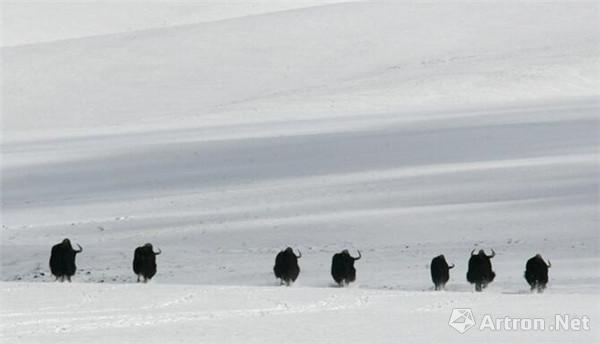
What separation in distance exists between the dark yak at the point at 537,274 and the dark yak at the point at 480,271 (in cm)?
44

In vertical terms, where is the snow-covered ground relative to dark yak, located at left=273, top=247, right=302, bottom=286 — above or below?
above

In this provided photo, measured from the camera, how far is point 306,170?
25812 millimetres

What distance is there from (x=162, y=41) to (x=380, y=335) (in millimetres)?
43230

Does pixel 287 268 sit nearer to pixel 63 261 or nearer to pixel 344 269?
pixel 344 269

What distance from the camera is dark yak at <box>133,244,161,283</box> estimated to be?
15633 millimetres

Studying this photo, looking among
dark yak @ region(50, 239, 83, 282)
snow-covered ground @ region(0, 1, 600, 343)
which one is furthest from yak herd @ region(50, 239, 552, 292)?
snow-covered ground @ region(0, 1, 600, 343)

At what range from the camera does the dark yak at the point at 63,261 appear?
15.6 m

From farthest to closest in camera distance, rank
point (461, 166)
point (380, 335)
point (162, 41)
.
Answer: point (162, 41)
point (461, 166)
point (380, 335)

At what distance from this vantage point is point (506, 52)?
48.7 metres

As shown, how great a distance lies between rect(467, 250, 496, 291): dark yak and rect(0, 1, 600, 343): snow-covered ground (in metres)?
0.18

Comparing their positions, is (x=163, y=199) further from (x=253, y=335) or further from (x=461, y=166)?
(x=253, y=335)

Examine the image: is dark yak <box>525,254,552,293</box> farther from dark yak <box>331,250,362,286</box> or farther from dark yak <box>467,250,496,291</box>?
dark yak <box>331,250,362,286</box>

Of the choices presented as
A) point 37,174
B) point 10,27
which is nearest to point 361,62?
point 10,27

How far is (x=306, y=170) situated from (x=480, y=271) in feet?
36.5
